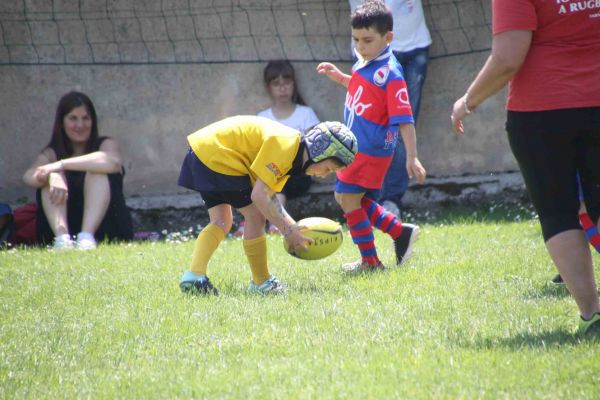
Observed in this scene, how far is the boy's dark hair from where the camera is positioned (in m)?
6.84

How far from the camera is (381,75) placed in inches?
271

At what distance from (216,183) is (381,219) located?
61.8 inches

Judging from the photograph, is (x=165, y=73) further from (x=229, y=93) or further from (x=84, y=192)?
(x=84, y=192)

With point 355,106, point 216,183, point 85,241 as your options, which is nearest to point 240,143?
point 216,183

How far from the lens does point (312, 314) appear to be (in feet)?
17.7

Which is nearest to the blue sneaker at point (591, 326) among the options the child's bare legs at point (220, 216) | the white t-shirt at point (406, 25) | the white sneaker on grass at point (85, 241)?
the child's bare legs at point (220, 216)

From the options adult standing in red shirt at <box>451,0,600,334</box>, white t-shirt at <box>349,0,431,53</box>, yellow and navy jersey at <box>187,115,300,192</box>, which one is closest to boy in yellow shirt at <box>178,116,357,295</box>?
yellow and navy jersey at <box>187,115,300,192</box>

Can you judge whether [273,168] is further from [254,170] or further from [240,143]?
[240,143]

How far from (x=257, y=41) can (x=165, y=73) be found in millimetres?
1065

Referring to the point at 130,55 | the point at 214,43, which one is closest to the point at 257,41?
the point at 214,43

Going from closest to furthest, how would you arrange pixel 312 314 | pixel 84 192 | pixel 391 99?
pixel 312 314
pixel 391 99
pixel 84 192

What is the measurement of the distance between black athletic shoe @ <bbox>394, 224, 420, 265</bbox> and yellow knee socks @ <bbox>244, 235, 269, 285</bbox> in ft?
4.11

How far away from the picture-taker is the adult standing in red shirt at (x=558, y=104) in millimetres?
4520

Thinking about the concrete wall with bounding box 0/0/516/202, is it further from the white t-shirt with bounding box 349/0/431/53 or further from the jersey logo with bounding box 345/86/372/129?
the jersey logo with bounding box 345/86/372/129
